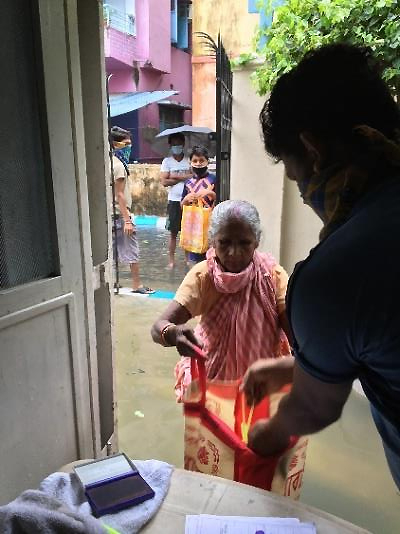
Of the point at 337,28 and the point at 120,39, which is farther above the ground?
the point at 120,39

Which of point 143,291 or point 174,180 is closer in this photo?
point 143,291

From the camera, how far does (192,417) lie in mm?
1448

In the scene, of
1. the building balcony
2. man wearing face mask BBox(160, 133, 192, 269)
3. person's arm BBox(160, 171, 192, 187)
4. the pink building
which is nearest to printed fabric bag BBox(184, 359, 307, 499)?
man wearing face mask BBox(160, 133, 192, 269)

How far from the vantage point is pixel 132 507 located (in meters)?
1.19

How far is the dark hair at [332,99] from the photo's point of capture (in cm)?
91

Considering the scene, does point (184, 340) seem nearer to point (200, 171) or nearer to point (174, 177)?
point (200, 171)

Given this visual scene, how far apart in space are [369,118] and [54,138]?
96 centimetres

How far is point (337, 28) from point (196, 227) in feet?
8.13

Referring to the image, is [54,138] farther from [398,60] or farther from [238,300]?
[398,60]

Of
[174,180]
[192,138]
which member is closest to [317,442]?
[174,180]

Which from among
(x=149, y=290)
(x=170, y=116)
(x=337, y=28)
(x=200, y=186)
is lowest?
(x=149, y=290)

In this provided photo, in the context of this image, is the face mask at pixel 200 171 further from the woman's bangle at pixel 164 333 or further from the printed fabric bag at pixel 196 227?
the woman's bangle at pixel 164 333

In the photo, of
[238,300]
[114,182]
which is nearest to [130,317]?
[114,182]

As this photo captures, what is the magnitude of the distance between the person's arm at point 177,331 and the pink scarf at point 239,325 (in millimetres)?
128
